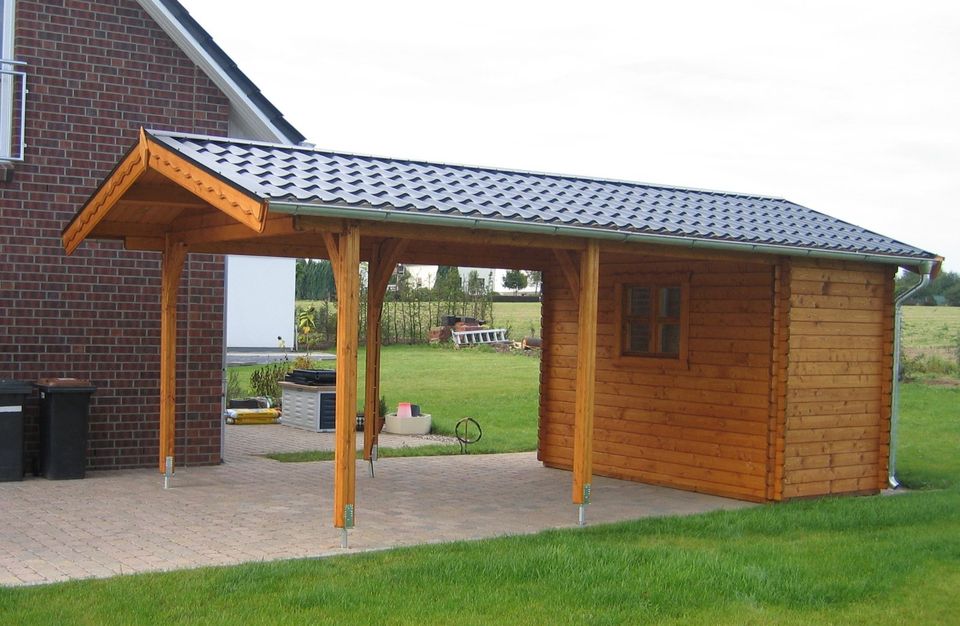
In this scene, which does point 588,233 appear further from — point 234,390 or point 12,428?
point 234,390

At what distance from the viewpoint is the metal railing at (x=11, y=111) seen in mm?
11641

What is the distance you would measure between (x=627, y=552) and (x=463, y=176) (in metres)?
3.76

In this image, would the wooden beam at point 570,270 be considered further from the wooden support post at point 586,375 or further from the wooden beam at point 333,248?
the wooden beam at point 333,248

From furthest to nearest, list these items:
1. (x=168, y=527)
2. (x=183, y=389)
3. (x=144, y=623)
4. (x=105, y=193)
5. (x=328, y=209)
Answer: (x=183, y=389)
(x=105, y=193)
(x=168, y=527)
(x=328, y=209)
(x=144, y=623)

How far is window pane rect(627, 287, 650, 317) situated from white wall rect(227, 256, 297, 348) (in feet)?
61.8

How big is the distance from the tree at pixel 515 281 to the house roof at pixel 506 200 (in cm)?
4282

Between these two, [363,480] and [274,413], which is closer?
[363,480]

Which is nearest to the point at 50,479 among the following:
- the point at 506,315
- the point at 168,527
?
the point at 168,527

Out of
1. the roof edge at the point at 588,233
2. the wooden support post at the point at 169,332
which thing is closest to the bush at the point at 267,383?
the wooden support post at the point at 169,332

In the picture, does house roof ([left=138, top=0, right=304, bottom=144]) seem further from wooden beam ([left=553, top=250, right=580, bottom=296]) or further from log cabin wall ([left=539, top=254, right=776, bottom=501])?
wooden beam ([left=553, top=250, right=580, bottom=296])

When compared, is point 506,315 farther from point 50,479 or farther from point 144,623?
point 144,623

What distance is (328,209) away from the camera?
7.70 meters

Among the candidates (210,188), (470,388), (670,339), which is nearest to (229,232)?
(210,188)

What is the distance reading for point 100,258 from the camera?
478 inches
